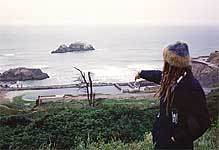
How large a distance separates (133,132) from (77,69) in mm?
782

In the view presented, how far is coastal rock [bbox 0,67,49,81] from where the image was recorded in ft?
12.8

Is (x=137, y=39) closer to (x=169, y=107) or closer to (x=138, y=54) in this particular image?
(x=138, y=54)

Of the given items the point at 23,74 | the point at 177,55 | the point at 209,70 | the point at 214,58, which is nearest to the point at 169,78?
the point at 177,55

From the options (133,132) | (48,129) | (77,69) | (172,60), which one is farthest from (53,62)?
(172,60)

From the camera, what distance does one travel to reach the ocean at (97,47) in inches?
138

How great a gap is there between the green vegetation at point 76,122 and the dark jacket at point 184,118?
1544 mm

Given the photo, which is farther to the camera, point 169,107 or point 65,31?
point 65,31

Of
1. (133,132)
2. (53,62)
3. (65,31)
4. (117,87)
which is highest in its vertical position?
(65,31)

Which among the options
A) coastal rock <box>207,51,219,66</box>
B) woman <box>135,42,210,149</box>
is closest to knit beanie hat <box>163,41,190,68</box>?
woman <box>135,42,210,149</box>

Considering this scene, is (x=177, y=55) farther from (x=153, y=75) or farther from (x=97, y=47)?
(x=97, y=47)

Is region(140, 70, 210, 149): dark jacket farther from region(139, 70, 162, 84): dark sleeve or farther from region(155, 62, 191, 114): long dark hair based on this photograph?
region(139, 70, 162, 84): dark sleeve

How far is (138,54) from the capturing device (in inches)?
148

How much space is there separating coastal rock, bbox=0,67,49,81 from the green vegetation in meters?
0.25

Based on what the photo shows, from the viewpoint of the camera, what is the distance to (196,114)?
1345 millimetres
